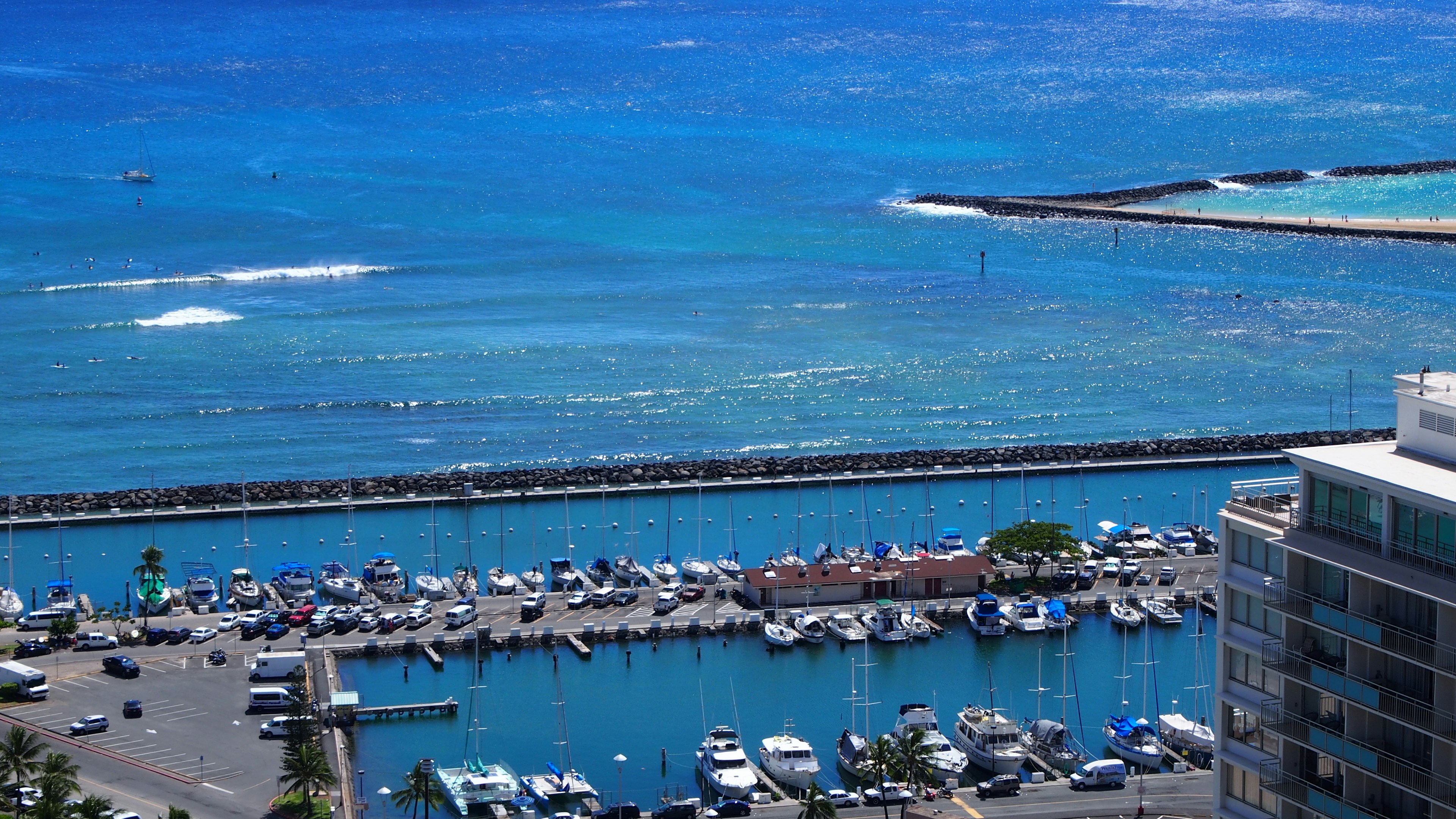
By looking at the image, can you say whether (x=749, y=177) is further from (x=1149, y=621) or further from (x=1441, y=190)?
(x=1149, y=621)

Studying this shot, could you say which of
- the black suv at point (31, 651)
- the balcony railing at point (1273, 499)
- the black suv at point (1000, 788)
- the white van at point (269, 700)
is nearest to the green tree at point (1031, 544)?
the black suv at point (1000, 788)

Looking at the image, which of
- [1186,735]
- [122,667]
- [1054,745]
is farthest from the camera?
[122,667]

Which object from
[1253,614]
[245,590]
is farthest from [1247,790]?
[245,590]

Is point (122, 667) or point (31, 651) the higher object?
point (31, 651)

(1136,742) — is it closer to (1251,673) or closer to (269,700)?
(269,700)

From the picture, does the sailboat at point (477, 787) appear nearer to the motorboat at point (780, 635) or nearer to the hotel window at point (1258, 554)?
the motorboat at point (780, 635)

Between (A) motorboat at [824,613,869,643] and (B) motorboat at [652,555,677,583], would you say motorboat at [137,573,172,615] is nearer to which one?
(B) motorboat at [652,555,677,583]
